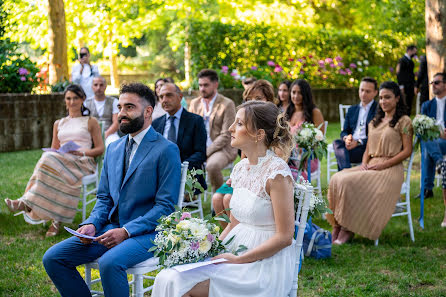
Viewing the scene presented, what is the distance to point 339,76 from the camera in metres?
16.4

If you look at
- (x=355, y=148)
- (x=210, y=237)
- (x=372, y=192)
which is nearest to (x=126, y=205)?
(x=210, y=237)

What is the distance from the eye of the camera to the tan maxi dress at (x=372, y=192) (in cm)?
593

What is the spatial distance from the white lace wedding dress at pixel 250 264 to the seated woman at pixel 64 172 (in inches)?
135

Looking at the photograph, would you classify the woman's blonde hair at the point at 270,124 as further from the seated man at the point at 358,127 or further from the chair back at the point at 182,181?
the seated man at the point at 358,127

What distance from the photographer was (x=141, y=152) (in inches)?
148

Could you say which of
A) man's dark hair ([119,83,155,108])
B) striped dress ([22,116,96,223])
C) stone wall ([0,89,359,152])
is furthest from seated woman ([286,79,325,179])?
stone wall ([0,89,359,152])

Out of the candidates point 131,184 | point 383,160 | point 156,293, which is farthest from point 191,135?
point 156,293

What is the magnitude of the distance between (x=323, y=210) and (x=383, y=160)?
289cm

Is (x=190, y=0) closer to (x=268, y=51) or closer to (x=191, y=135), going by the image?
(x=268, y=51)

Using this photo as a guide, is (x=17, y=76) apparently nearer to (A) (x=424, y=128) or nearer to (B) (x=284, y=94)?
(B) (x=284, y=94)

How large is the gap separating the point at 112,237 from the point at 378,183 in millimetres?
3346

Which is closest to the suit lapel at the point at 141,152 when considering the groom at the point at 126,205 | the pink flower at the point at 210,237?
the groom at the point at 126,205

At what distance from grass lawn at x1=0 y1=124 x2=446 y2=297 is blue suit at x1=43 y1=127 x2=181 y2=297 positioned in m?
1.06

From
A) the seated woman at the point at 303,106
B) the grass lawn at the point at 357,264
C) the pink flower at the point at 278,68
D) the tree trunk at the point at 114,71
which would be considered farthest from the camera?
the tree trunk at the point at 114,71
